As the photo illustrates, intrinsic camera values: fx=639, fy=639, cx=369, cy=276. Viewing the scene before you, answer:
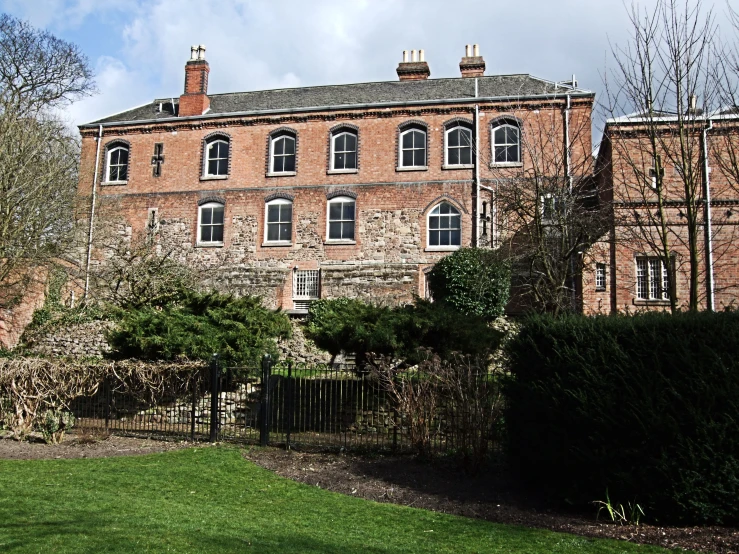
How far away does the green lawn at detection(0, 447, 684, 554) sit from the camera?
6125 mm

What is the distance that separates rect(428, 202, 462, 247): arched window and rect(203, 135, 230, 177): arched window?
9640 mm

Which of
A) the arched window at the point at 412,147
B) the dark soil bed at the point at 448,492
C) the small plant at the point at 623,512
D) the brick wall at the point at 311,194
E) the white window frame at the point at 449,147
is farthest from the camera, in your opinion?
the arched window at the point at 412,147

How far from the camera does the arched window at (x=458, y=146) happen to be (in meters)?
26.3

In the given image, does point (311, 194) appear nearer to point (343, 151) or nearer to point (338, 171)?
point (338, 171)

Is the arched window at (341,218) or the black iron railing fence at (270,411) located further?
the arched window at (341,218)

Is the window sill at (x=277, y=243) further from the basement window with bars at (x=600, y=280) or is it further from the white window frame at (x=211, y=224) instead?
the basement window with bars at (x=600, y=280)

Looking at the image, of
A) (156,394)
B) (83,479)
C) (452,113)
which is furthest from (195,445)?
(452,113)

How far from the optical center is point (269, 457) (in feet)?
37.3

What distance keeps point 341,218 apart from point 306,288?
3.31m

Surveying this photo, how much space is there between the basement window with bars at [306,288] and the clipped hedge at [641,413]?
1822 cm

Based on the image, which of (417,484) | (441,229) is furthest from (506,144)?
(417,484)

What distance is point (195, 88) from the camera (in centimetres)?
2952

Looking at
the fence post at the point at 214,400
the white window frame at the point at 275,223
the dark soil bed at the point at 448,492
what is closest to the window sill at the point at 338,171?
the white window frame at the point at 275,223

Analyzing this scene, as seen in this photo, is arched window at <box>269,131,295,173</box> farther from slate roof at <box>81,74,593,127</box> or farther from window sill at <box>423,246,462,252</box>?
window sill at <box>423,246,462,252</box>
